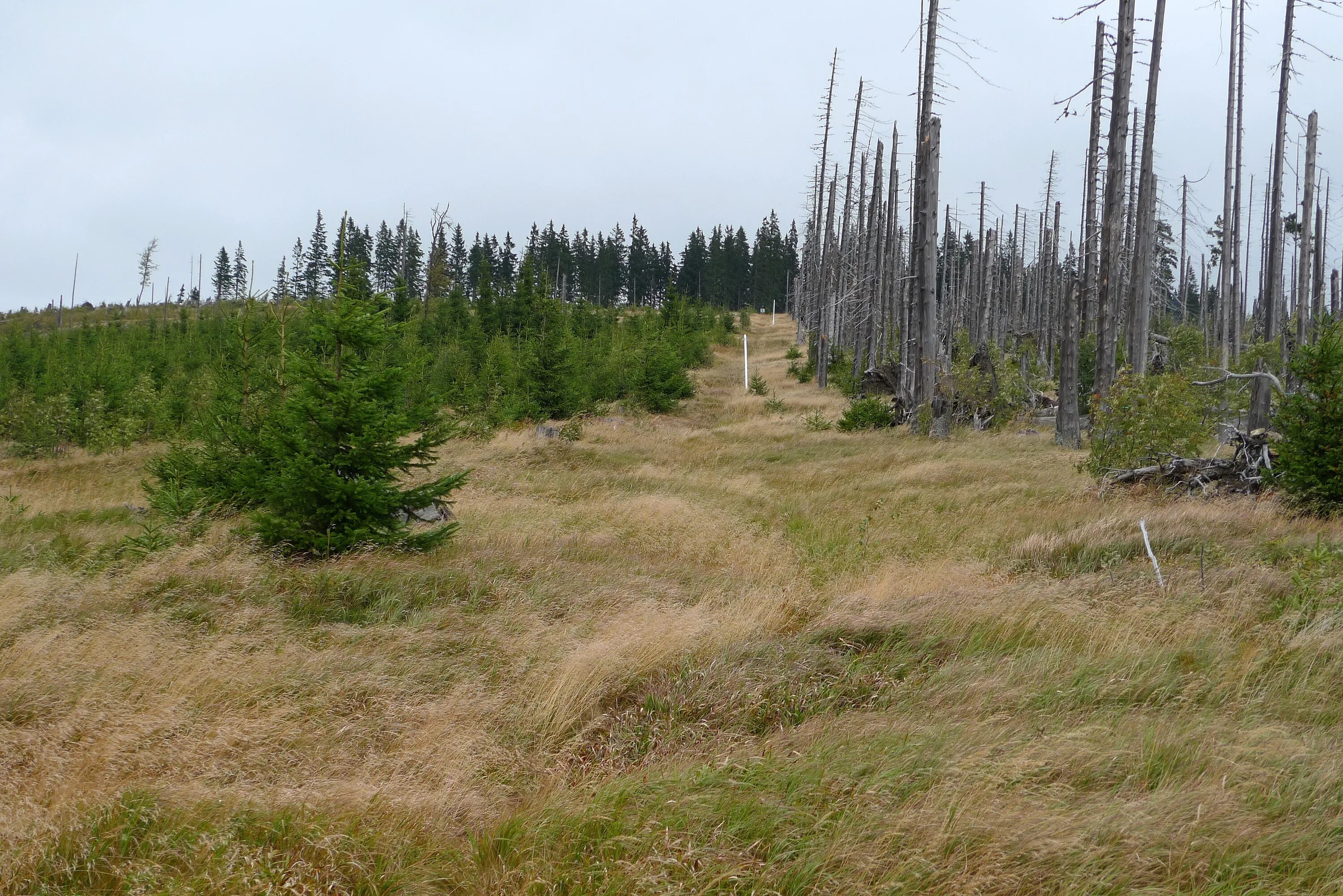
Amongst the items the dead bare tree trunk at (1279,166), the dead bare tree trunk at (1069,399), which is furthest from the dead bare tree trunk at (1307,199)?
the dead bare tree trunk at (1069,399)

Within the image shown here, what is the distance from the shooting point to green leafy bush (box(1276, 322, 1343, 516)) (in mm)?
8305

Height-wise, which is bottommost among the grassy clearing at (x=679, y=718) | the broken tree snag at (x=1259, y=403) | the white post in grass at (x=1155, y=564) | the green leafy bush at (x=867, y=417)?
the grassy clearing at (x=679, y=718)

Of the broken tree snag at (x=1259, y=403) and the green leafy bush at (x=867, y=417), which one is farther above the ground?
the broken tree snag at (x=1259, y=403)

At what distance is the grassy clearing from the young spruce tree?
1.62 ft

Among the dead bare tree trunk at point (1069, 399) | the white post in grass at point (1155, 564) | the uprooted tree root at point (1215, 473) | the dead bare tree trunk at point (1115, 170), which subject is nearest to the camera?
the white post in grass at point (1155, 564)

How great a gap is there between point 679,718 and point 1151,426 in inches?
393

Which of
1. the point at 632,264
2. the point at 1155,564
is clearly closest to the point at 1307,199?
the point at 1155,564

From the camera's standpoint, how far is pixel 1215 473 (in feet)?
34.1

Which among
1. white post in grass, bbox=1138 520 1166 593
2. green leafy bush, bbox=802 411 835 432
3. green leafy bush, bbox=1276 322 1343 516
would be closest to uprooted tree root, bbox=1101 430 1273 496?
green leafy bush, bbox=1276 322 1343 516

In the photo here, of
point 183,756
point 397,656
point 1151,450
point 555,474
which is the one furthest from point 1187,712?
point 555,474

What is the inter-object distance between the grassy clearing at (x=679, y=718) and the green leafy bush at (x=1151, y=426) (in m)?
3.51

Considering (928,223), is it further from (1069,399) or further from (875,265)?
(875,265)

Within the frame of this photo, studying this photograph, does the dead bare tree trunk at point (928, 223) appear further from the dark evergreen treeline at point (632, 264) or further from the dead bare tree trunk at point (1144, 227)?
the dark evergreen treeline at point (632, 264)

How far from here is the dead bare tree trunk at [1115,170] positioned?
606 inches
